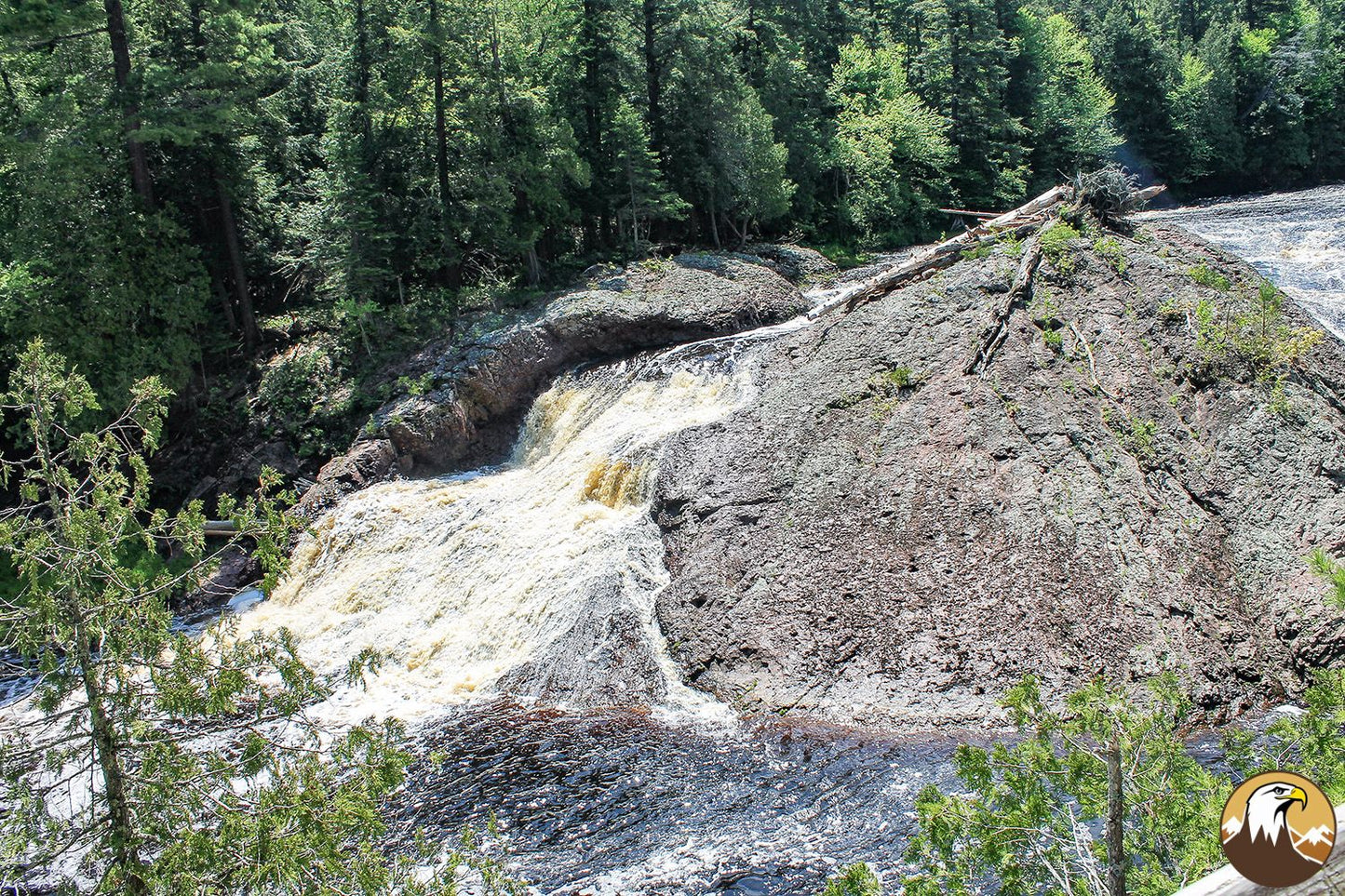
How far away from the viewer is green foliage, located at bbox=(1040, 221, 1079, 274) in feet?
47.1

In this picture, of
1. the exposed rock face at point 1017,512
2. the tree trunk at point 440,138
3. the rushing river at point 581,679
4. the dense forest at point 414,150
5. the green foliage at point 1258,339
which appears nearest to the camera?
the rushing river at point 581,679

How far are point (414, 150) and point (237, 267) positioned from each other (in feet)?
16.5

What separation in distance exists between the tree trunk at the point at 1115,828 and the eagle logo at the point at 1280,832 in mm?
1275

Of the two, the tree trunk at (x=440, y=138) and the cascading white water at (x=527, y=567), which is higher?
the tree trunk at (x=440, y=138)

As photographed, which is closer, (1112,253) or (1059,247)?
(1112,253)

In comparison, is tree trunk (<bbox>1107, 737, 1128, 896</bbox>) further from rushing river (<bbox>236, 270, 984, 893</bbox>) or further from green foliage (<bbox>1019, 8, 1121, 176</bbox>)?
green foliage (<bbox>1019, 8, 1121, 176</bbox>)

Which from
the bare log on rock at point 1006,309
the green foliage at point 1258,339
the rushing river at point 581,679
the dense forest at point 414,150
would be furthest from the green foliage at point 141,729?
the dense forest at point 414,150

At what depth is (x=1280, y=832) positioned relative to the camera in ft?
6.49

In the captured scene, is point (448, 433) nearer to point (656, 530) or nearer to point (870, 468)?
point (656, 530)

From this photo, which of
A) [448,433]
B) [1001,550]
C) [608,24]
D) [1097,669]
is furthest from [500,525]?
[608,24]

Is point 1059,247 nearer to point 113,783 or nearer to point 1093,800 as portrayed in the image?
point 1093,800

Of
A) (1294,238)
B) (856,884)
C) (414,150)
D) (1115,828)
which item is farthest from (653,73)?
(1115,828)

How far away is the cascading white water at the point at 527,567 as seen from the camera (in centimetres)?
1131

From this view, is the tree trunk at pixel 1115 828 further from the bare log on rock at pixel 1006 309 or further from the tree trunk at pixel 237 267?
the tree trunk at pixel 237 267
